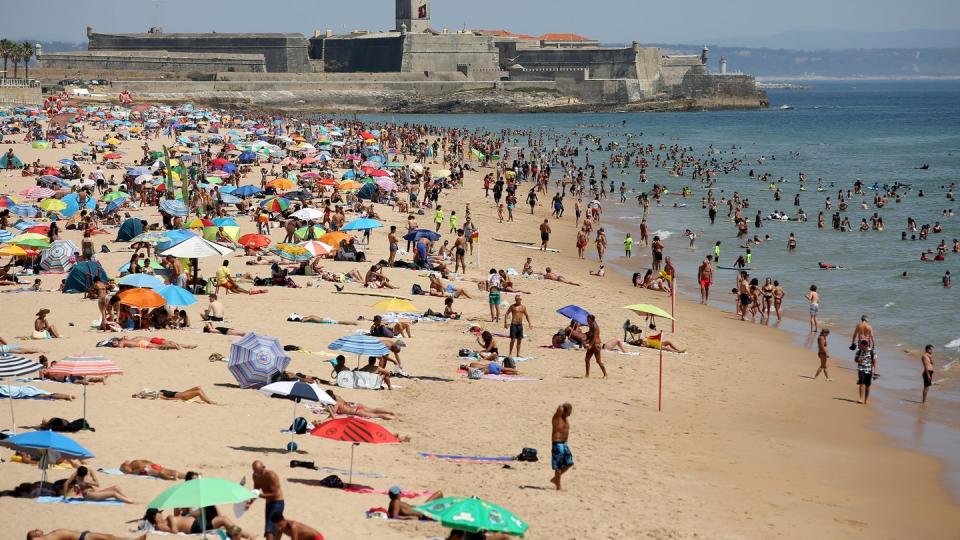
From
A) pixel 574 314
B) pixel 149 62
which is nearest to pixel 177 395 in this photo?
pixel 574 314

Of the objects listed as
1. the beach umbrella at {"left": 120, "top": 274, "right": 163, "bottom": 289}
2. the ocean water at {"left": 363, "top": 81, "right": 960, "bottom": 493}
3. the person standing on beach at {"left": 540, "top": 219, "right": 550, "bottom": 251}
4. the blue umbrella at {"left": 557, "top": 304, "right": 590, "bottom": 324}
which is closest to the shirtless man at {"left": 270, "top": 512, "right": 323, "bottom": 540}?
the ocean water at {"left": 363, "top": 81, "right": 960, "bottom": 493}

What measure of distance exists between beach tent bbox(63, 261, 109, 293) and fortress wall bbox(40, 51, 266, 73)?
87.8 m

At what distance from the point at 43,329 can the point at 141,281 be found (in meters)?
1.59

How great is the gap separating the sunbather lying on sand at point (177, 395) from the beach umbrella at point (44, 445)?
A: 9.83ft

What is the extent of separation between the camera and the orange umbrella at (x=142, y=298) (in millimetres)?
14914

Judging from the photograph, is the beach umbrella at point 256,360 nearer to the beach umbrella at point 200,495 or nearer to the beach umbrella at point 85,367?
the beach umbrella at point 85,367

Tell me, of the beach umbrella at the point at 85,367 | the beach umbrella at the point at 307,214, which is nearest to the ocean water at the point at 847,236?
the beach umbrella at the point at 307,214

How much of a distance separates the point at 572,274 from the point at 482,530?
1678 centimetres

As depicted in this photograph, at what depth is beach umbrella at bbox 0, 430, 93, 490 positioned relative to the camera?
888 cm

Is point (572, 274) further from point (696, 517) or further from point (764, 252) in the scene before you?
point (696, 517)

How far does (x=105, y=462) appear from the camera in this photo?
386 inches

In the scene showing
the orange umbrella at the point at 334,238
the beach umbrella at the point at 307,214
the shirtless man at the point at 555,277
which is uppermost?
the beach umbrella at the point at 307,214

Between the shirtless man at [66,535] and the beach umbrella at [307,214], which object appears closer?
the shirtless man at [66,535]

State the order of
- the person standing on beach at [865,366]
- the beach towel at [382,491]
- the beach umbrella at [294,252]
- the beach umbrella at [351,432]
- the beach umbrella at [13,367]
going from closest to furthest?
the beach towel at [382,491] < the beach umbrella at [351,432] < the beach umbrella at [13,367] < the person standing on beach at [865,366] < the beach umbrella at [294,252]
